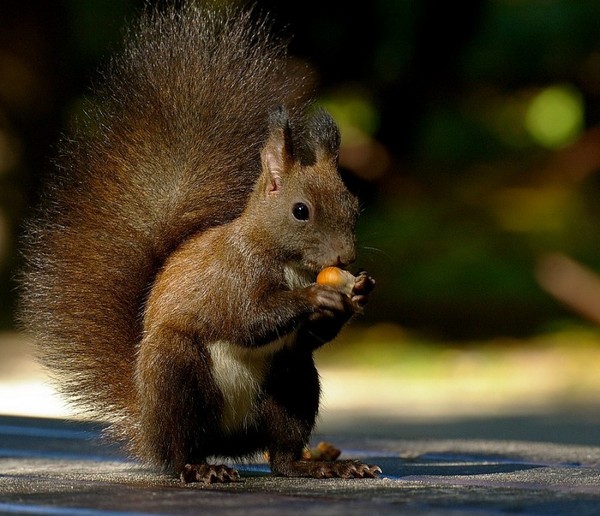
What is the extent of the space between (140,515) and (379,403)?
5397 millimetres

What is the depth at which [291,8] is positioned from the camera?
9320 mm

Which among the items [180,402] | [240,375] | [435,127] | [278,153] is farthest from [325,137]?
[435,127]

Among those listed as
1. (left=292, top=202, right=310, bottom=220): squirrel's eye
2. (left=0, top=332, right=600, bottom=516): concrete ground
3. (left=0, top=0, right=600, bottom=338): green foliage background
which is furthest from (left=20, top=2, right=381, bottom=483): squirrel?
(left=0, top=0, right=600, bottom=338): green foliage background

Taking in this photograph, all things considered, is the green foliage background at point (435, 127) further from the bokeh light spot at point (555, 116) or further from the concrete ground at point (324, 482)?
the concrete ground at point (324, 482)

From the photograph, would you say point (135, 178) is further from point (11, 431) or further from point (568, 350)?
point (568, 350)

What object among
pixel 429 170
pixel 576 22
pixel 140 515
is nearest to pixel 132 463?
pixel 140 515

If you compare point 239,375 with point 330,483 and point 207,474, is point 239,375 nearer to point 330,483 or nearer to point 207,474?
point 207,474

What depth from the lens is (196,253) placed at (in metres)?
3.53

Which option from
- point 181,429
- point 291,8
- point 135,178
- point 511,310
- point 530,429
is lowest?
point 181,429

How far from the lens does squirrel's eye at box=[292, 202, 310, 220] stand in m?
3.49

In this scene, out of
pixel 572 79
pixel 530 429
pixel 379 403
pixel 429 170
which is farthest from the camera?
pixel 429 170

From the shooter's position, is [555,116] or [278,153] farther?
[555,116]

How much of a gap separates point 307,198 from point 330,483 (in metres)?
0.85

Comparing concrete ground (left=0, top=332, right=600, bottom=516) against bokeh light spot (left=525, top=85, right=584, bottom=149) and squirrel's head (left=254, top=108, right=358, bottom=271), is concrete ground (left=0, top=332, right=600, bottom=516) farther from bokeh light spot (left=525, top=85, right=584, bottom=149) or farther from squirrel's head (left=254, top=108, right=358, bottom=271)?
bokeh light spot (left=525, top=85, right=584, bottom=149)
